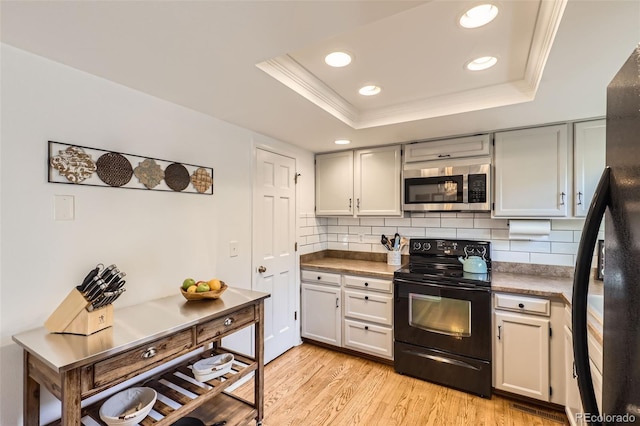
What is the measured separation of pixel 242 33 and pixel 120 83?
925mm

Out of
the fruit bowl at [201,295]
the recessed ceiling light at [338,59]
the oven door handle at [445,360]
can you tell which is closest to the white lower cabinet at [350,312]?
the oven door handle at [445,360]

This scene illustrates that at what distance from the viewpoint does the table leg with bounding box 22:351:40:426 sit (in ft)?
4.29

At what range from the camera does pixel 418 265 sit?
2979mm

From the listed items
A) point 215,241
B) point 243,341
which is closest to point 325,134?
point 215,241

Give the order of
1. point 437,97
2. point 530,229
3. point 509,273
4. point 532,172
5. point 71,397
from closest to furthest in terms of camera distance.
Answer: point 71,397
point 437,97
point 532,172
point 530,229
point 509,273

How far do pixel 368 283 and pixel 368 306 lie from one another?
222mm

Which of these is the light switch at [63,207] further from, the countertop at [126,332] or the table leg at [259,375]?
the table leg at [259,375]

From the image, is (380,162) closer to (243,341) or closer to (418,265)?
(418,265)

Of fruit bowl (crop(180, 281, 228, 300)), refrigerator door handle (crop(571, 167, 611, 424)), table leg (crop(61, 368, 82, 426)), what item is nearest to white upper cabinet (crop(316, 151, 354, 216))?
fruit bowl (crop(180, 281, 228, 300))

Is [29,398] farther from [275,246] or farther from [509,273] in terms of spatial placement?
[509,273]

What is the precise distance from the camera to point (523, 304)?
87.4 inches
